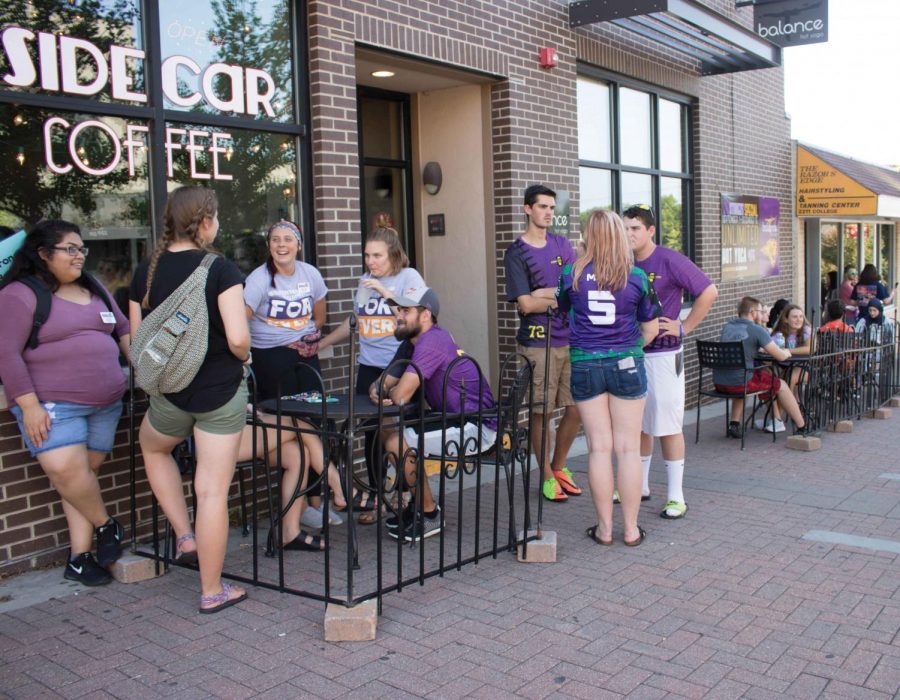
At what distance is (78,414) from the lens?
4.48 m

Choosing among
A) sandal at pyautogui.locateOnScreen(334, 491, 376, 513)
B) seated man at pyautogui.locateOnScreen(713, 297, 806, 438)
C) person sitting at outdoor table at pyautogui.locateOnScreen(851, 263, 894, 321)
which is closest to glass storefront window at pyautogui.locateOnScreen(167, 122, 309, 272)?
sandal at pyautogui.locateOnScreen(334, 491, 376, 513)

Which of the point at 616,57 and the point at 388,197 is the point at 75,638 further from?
the point at 616,57

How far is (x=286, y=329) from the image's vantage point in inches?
206

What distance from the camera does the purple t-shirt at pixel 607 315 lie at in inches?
197

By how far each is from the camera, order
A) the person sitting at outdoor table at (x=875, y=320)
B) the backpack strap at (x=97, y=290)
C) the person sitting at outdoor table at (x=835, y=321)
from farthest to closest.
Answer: the person sitting at outdoor table at (x=875, y=320), the person sitting at outdoor table at (x=835, y=321), the backpack strap at (x=97, y=290)

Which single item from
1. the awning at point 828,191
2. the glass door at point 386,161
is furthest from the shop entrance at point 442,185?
the awning at point 828,191

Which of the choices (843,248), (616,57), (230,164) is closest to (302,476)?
(230,164)

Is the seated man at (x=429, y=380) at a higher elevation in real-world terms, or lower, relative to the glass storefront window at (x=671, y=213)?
lower

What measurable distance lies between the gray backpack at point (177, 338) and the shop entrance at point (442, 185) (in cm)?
378

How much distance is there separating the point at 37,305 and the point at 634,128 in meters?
7.25

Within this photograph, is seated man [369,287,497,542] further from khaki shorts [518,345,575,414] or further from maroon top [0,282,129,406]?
maroon top [0,282,129,406]

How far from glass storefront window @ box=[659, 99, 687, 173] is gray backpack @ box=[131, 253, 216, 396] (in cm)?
757

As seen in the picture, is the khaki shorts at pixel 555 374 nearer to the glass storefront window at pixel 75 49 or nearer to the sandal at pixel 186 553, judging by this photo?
the sandal at pixel 186 553

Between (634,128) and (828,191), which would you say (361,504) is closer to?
(634,128)
